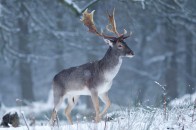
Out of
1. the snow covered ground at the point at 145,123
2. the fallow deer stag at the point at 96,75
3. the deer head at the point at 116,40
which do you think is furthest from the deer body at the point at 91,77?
the snow covered ground at the point at 145,123

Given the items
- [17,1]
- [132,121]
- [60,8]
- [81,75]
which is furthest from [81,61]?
[132,121]

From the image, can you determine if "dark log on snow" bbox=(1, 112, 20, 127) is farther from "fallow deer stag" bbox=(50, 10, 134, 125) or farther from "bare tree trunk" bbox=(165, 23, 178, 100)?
"bare tree trunk" bbox=(165, 23, 178, 100)

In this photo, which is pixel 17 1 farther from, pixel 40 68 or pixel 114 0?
pixel 40 68

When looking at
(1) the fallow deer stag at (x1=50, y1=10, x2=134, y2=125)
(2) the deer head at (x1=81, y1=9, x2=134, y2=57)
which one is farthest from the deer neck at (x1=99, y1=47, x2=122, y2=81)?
(2) the deer head at (x1=81, y1=9, x2=134, y2=57)

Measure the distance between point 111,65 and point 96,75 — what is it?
364 millimetres

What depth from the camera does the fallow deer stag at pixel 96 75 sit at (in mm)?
8625

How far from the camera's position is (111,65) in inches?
345

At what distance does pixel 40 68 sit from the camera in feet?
101

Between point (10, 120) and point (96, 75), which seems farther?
point (96, 75)

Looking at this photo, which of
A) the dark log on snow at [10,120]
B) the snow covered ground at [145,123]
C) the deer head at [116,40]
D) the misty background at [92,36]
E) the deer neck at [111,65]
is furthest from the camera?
the misty background at [92,36]

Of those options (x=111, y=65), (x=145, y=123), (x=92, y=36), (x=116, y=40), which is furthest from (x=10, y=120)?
(x=92, y=36)

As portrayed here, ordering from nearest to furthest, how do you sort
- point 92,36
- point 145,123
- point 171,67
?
point 145,123 → point 92,36 → point 171,67

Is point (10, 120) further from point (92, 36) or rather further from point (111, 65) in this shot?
point (92, 36)

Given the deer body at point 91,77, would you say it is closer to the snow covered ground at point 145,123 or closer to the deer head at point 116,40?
the deer head at point 116,40
